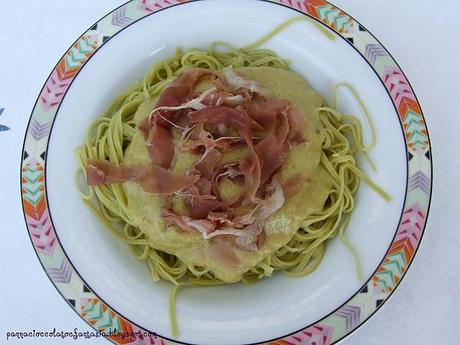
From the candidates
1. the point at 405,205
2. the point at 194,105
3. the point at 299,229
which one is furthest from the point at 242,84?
the point at 405,205

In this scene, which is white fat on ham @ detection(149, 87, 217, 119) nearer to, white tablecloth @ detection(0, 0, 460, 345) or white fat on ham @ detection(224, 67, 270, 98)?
white fat on ham @ detection(224, 67, 270, 98)

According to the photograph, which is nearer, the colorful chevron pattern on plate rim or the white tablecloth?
the colorful chevron pattern on plate rim

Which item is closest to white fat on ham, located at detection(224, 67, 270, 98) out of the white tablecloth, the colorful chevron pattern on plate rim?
the colorful chevron pattern on plate rim

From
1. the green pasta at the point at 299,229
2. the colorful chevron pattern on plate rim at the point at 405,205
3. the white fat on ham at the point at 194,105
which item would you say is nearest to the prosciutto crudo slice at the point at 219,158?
the white fat on ham at the point at 194,105

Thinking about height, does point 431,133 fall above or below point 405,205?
above

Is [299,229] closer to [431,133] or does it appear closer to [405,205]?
[405,205]
